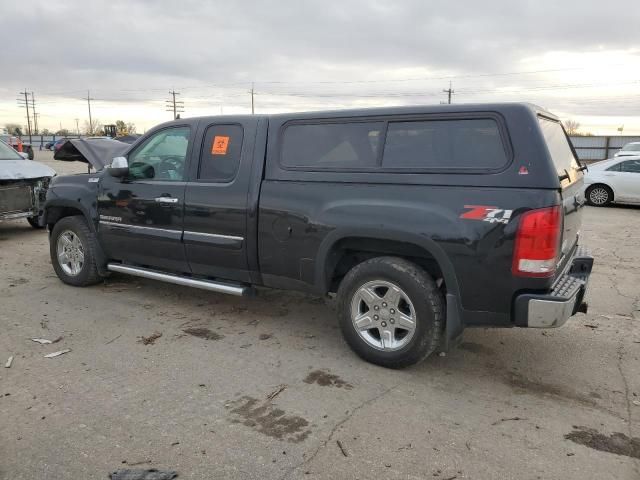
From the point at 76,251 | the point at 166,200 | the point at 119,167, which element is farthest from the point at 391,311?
the point at 76,251

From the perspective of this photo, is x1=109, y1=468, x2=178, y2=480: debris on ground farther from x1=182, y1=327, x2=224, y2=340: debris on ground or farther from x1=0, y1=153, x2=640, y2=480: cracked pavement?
x1=182, y1=327, x2=224, y2=340: debris on ground

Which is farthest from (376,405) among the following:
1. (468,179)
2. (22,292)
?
(22,292)

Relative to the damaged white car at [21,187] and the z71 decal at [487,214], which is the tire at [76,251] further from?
the z71 decal at [487,214]

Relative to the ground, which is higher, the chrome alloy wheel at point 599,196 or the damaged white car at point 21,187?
the damaged white car at point 21,187

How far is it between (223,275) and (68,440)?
2.09 m

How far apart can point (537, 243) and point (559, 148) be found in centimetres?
109

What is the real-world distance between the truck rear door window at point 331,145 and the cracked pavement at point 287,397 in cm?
154

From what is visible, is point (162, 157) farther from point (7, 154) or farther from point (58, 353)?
point (7, 154)

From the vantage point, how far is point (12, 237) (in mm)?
9227

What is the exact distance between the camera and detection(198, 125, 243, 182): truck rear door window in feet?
15.5

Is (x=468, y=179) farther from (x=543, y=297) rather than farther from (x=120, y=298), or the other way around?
(x=120, y=298)

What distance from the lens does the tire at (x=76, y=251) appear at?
582 centimetres

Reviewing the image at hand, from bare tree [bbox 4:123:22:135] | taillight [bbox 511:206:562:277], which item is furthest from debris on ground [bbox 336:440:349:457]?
bare tree [bbox 4:123:22:135]

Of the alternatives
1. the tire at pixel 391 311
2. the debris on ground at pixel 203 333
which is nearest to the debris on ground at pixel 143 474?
the tire at pixel 391 311
